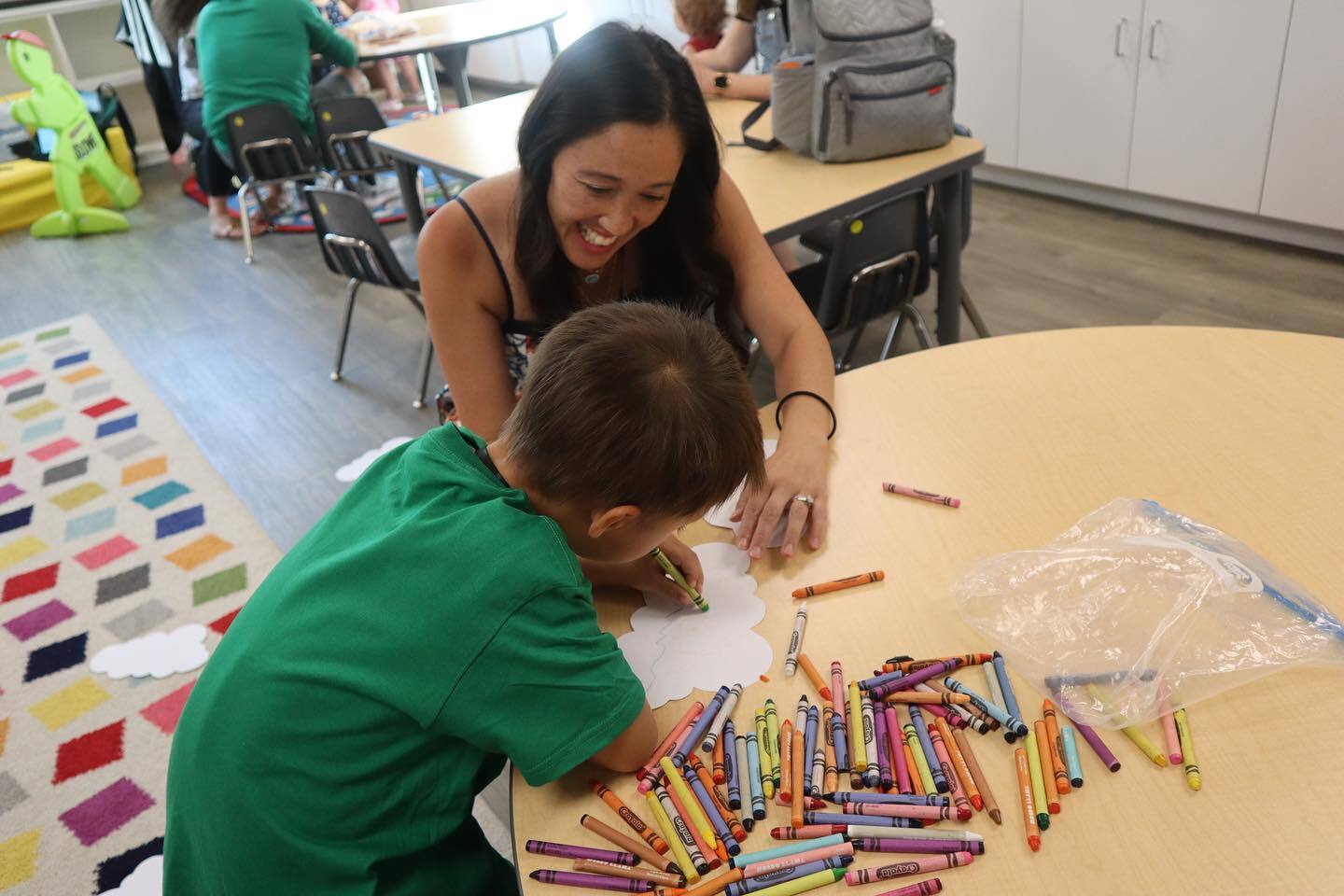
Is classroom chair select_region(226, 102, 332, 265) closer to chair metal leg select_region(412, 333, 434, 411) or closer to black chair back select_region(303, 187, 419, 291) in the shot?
black chair back select_region(303, 187, 419, 291)

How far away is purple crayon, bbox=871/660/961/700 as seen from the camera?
90cm

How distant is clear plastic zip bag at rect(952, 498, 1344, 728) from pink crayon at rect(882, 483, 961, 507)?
4.7 inches

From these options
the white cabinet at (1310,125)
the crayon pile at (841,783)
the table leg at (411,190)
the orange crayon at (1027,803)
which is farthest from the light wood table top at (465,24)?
the orange crayon at (1027,803)

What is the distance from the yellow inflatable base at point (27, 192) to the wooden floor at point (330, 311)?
81cm

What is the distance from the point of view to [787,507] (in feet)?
3.75

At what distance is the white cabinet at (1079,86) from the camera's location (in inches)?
141

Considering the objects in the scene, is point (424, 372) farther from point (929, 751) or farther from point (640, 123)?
point (929, 751)

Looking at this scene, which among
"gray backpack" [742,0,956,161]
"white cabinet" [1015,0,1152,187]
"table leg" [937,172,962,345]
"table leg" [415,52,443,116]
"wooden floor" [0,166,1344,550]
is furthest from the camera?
"table leg" [415,52,443,116]

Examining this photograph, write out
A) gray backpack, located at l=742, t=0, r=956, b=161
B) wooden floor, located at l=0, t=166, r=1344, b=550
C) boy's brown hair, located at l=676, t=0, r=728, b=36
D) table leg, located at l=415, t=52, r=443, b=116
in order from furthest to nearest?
1. table leg, located at l=415, t=52, r=443, b=116
2. boy's brown hair, located at l=676, t=0, r=728, b=36
3. wooden floor, located at l=0, t=166, r=1344, b=550
4. gray backpack, located at l=742, t=0, r=956, b=161

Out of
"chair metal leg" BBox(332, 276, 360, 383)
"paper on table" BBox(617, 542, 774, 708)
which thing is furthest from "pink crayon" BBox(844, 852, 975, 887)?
"chair metal leg" BBox(332, 276, 360, 383)

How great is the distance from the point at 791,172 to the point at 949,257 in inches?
17.6

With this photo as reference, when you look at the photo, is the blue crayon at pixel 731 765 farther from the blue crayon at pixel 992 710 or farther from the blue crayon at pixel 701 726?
the blue crayon at pixel 992 710

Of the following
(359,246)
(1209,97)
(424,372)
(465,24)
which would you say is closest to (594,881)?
(359,246)

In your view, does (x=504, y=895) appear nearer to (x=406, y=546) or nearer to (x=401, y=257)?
(x=406, y=546)
